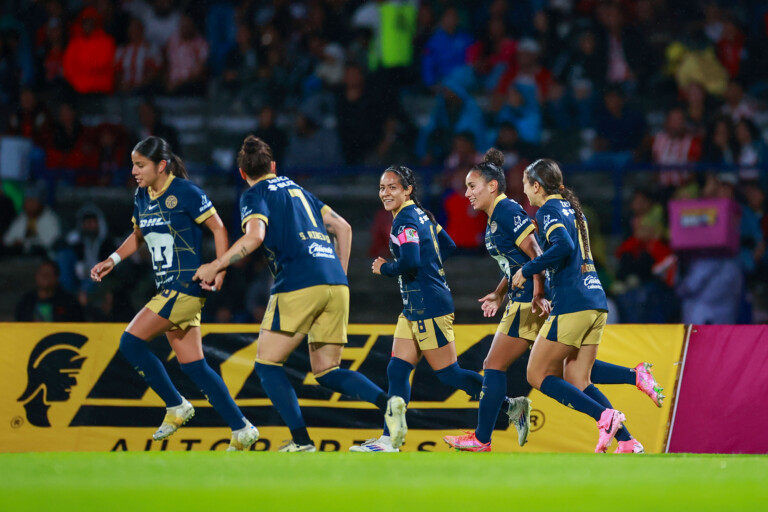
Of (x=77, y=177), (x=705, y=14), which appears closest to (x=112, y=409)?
(x=77, y=177)

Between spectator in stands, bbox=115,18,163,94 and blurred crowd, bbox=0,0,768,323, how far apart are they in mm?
24

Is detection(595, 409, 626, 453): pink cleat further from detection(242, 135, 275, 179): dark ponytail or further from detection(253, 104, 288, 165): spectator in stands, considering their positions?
detection(253, 104, 288, 165): spectator in stands

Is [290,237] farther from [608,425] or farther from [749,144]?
[749,144]

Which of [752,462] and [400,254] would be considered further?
[400,254]

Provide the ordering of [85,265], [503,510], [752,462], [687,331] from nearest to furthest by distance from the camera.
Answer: [503,510] < [752,462] < [687,331] < [85,265]

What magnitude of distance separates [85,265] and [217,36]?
459cm

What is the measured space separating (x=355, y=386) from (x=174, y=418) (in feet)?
4.24

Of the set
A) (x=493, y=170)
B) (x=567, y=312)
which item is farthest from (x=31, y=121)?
(x=567, y=312)

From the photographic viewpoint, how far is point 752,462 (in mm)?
5242

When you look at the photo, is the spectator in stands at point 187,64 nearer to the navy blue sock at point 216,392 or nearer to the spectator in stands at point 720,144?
the spectator in stands at point 720,144

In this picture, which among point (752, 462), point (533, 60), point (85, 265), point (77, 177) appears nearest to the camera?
point (752, 462)

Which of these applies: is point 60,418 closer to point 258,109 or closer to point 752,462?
point 752,462

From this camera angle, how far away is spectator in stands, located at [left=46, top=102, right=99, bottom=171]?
13.0 metres

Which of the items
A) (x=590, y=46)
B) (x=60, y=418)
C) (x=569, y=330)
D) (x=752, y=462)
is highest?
(x=590, y=46)
